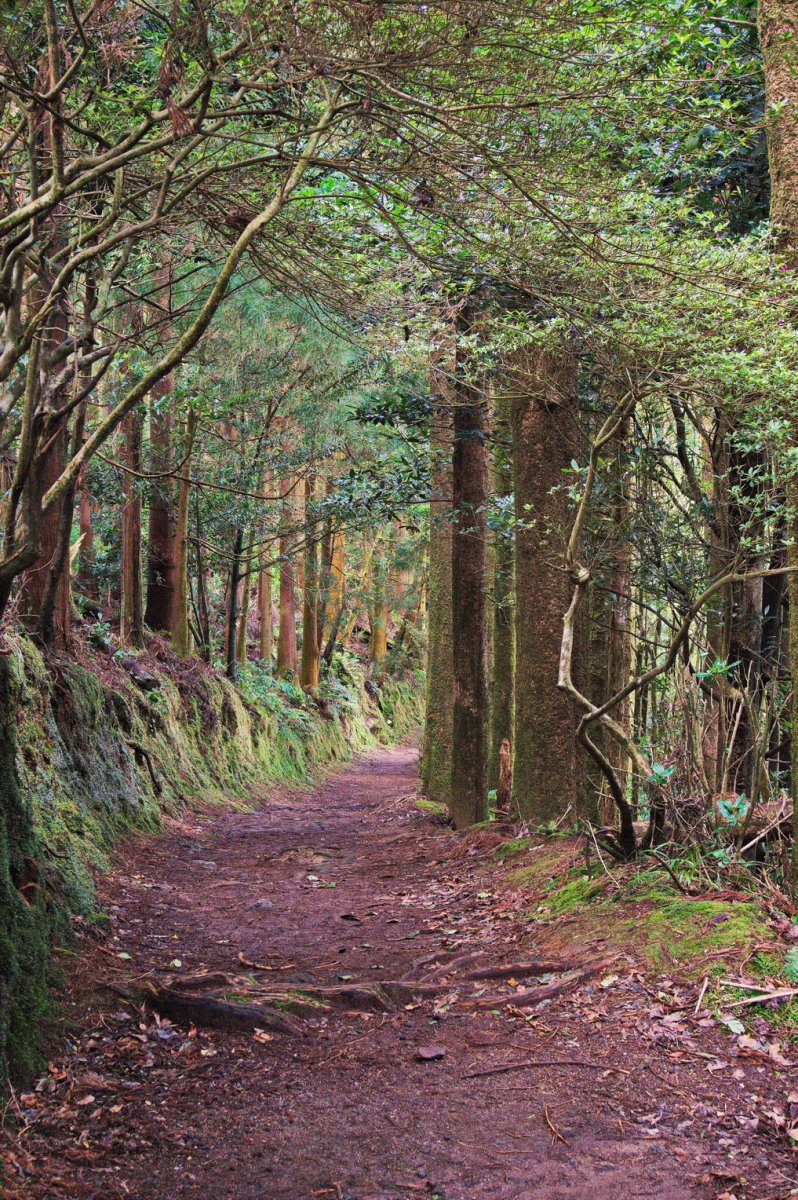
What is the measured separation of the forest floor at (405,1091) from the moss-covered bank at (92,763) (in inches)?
16.0

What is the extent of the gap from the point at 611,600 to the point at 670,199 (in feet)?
13.9

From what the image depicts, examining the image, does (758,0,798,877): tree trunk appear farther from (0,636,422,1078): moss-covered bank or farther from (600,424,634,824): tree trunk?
(0,636,422,1078): moss-covered bank

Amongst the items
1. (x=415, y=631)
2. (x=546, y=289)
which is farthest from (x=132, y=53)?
(x=415, y=631)

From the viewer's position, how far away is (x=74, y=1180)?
10.3 ft

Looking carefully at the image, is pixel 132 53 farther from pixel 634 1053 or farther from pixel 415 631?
pixel 415 631

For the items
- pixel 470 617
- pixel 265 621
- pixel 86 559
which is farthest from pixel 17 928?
pixel 265 621

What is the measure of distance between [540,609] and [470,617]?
1837 mm

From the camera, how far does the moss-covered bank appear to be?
4.13 metres

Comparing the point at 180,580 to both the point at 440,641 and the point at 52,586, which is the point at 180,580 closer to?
the point at 440,641

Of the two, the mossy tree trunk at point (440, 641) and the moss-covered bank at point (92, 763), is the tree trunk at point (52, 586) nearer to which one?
the moss-covered bank at point (92, 763)

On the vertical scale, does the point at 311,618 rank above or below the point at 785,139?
below

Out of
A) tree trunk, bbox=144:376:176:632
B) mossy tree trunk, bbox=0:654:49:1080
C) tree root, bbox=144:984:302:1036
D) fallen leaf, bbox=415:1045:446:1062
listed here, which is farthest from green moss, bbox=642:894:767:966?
tree trunk, bbox=144:376:176:632

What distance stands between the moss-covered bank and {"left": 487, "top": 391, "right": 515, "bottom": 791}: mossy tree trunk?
416 cm

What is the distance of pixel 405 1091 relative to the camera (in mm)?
3799
